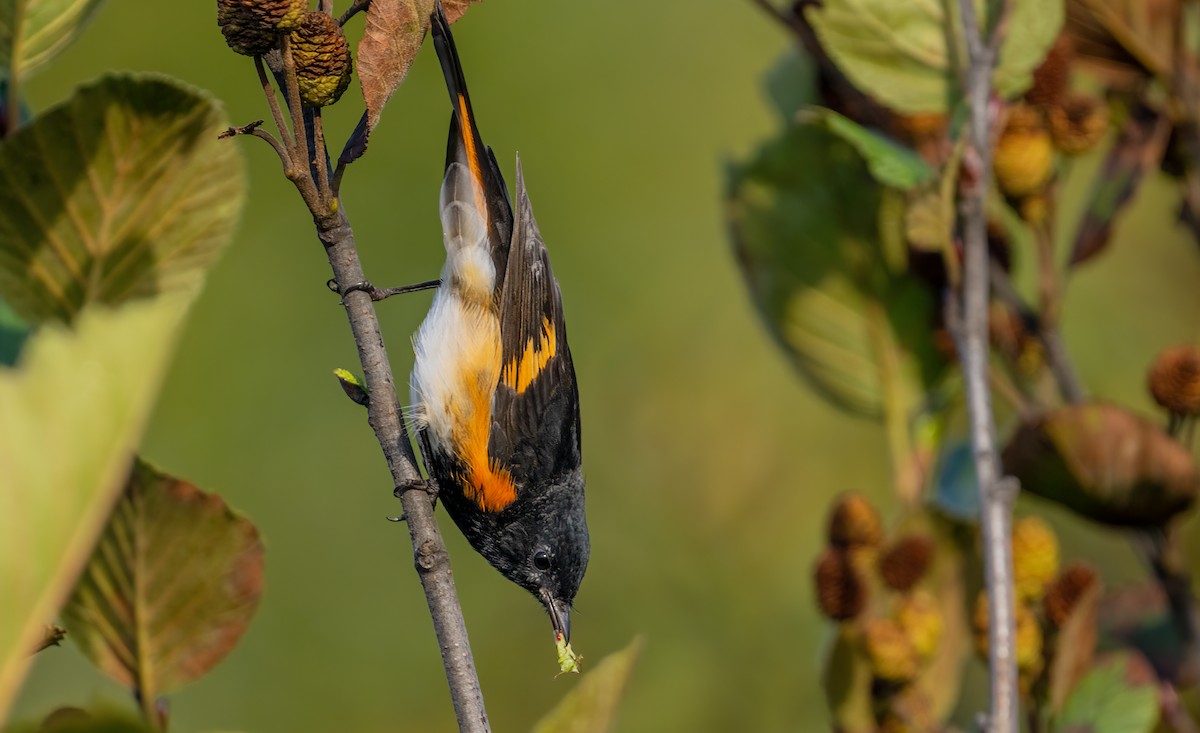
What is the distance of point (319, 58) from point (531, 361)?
2.25 meters

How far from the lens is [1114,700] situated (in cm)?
181

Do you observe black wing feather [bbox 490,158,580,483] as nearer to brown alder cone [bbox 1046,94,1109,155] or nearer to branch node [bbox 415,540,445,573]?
brown alder cone [bbox 1046,94,1109,155]

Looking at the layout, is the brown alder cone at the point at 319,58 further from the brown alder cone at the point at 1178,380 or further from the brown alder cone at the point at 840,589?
the brown alder cone at the point at 1178,380

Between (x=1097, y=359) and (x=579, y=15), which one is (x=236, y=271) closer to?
(x=579, y=15)

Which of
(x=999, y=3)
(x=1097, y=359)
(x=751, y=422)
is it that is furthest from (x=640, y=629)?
(x=999, y=3)

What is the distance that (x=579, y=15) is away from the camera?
7.10 meters

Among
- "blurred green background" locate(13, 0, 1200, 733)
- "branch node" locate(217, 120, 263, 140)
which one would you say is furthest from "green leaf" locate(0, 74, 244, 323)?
"blurred green background" locate(13, 0, 1200, 733)

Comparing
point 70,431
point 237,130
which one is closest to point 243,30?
point 237,130

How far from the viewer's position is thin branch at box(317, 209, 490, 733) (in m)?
1.40

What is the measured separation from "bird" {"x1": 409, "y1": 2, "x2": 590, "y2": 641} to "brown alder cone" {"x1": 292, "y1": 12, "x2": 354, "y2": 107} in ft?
6.10

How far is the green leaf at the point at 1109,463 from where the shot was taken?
1.97m

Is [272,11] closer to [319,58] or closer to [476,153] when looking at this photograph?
[319,58]

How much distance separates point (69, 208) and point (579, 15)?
238 inches

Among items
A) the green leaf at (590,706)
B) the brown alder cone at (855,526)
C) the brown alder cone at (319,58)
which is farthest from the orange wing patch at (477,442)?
the green leaf at (590,706)
